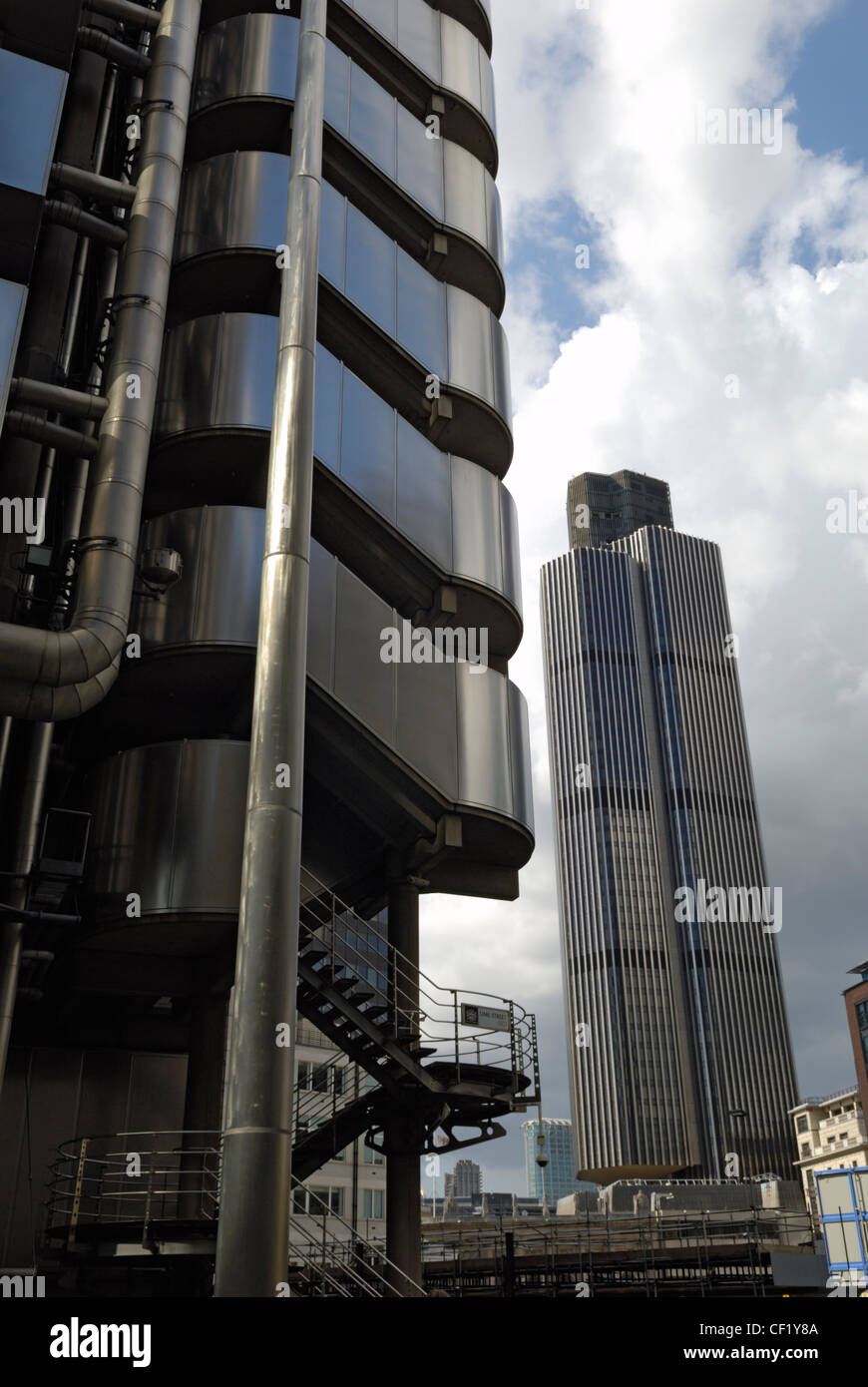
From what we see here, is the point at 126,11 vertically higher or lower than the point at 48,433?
higher

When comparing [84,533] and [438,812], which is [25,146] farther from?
[438,812]

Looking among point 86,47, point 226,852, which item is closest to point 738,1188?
point 226,852

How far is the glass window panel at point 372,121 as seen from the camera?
28.1 m

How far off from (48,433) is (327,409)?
21.0 ft

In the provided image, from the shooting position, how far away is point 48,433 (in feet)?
63.8

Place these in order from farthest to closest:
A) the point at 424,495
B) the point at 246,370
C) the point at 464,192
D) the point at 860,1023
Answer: the point at 860,1023
the point at 464,192
the point at 424,495
the point at 246,370

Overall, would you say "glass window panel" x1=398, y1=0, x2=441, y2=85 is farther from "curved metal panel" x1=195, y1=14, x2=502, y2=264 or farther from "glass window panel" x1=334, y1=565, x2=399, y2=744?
"glass window panel" x1=334, y1=565, x2=399, y2=744

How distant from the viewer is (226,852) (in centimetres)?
1906

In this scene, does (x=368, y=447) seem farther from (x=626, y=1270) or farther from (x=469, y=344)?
(x=626, y=1270)

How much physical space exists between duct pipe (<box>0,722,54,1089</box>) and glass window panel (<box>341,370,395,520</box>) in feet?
28.3

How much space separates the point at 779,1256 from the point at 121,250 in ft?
77.9

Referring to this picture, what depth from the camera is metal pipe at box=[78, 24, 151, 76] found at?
23.3 meters

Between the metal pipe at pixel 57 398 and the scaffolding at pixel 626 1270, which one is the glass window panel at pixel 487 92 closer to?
the metal pipe at pixel 57 398

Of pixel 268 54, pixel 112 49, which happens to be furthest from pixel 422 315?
pixel 112 49
